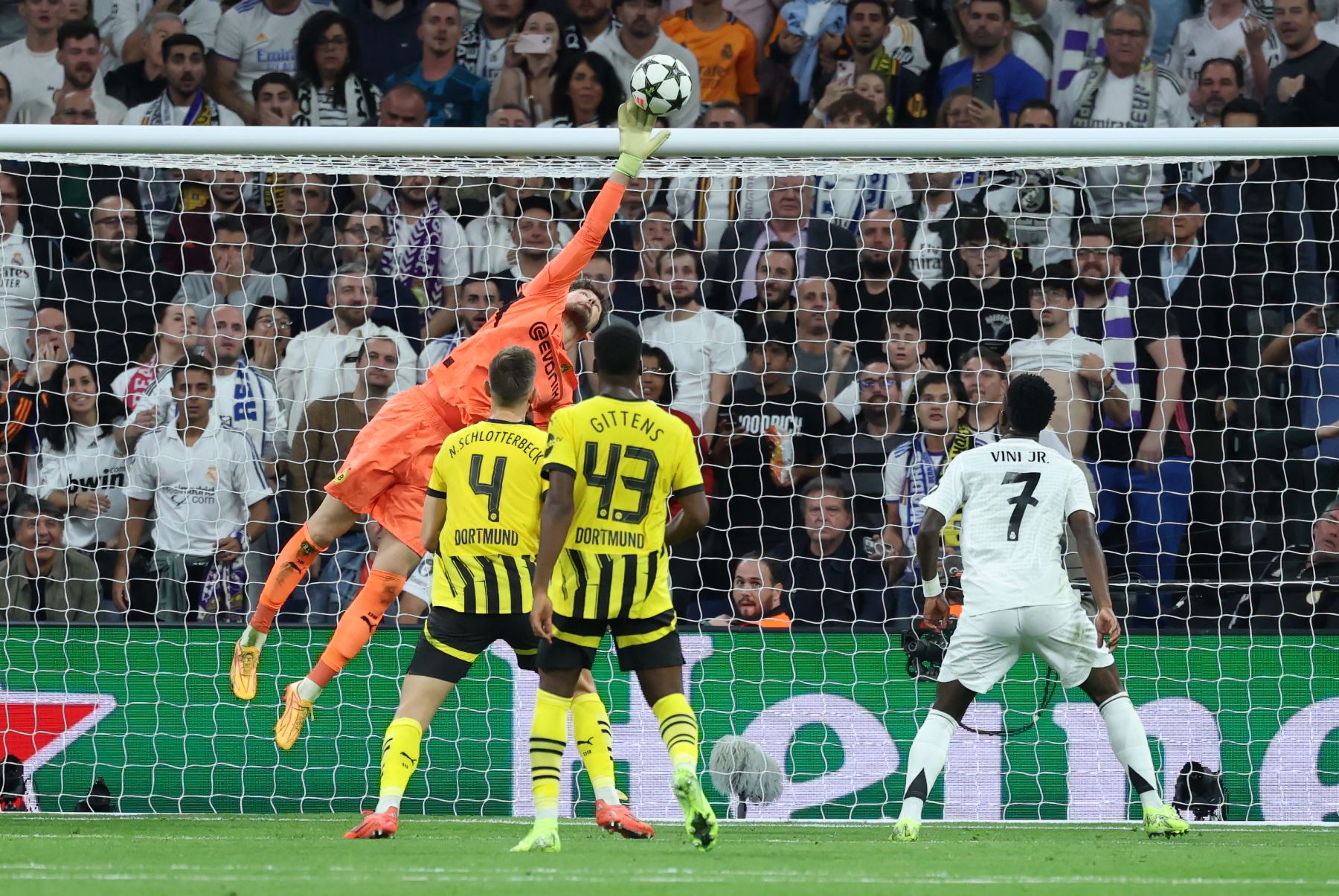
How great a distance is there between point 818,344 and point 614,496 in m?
4.64

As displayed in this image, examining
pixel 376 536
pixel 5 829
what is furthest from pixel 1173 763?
pixel 5 829

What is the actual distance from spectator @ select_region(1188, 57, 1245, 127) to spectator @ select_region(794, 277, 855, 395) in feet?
10.3

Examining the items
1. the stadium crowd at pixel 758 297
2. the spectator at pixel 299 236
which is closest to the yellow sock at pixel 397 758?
the stadium crowd at pixel 758 297

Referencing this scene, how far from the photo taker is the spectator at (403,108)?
12000 mm

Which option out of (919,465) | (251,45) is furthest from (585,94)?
(919,465)

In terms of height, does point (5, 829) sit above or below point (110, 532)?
below

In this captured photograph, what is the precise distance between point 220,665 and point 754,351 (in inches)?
148

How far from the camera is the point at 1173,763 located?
29.0 ft

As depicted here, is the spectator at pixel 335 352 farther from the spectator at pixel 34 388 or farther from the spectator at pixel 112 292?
the spectator at pixel 34 388

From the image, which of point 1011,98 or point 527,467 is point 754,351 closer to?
point 1011,98

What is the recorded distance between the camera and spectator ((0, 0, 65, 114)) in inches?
485

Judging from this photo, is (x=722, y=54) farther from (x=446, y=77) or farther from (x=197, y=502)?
(x=197, y=502)

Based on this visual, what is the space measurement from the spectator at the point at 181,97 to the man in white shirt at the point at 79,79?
0.15 meters

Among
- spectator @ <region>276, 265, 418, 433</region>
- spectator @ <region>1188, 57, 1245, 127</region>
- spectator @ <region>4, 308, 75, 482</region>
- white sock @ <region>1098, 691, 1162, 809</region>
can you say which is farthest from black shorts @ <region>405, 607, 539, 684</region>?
spectator @ <region>1188, 57, 1245, 127</region>
